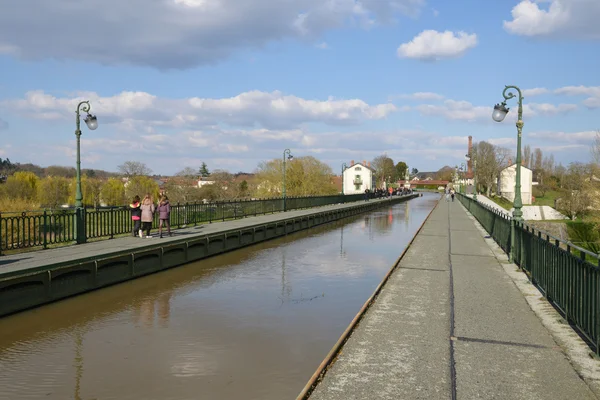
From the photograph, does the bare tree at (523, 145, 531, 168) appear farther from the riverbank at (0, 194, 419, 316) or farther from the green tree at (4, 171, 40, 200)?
the riverbank at (0, 194, 419, 316)

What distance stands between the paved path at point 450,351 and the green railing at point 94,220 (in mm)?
9747

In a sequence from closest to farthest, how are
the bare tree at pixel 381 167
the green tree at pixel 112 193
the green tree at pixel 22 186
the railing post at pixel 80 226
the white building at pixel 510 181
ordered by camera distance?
the railing post at pixel 80 226 < the green tree at pixel 22 186 < the green tree at pixel 112 193 < the white building at pixel 510 181 < the bare tree at pixel 381 167

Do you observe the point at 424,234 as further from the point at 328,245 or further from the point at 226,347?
the point at 226,347

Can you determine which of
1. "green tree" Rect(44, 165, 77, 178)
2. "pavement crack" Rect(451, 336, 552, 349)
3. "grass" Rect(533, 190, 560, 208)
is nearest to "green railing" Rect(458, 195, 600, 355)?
"pavement crack" Rect(451, 336, 552, 349)

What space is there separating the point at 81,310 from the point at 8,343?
218 centimetres

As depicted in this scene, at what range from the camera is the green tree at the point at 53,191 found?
96.8 m

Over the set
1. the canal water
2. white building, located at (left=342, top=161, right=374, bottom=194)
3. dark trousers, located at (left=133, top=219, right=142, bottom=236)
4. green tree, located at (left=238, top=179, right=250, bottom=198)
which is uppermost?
white building, located at (left=342, top=161, right=374, bottom=194)

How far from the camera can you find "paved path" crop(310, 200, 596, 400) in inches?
215

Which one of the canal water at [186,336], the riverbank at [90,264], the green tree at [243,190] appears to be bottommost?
the canal water at [186,336]

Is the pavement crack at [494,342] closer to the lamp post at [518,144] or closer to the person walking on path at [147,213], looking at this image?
the lamp post at [518,144]

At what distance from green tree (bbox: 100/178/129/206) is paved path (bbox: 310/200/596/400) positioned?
3907 inches

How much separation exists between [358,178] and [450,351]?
445 ft

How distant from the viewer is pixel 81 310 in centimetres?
1024

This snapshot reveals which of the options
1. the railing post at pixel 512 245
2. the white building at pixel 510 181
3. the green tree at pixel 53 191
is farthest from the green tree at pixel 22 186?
the white building at pixel 510 181
